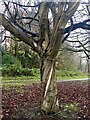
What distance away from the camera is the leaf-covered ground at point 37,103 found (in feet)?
8.52

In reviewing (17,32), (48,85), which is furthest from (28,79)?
(17,32)

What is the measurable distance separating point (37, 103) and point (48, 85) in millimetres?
467

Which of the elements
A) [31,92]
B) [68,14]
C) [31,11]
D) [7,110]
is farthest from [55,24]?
[31,92]

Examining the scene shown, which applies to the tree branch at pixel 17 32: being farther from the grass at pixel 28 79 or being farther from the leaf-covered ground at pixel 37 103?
the grass at pixel 28 79

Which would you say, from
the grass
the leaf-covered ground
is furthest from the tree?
the grass

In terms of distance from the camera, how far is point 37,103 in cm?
296

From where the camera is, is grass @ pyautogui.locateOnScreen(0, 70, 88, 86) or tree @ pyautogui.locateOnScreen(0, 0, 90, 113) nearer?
tree @ pyautogui.locateOnScreen(0, 0, 90, 113)

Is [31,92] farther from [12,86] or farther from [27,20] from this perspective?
[27,20]

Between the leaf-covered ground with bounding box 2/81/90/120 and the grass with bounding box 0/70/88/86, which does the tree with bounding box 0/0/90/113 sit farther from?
the grass with bounding box 0/70/88/86

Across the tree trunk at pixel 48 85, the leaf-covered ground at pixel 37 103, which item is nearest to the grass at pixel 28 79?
the leaf-covered ground at pixel 37 103

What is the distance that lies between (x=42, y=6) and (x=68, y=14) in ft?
1.16

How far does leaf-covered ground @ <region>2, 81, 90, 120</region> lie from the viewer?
2.60 metres

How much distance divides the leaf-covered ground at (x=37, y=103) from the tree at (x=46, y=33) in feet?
0.39

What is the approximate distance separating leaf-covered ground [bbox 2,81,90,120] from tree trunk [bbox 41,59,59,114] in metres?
0.08
